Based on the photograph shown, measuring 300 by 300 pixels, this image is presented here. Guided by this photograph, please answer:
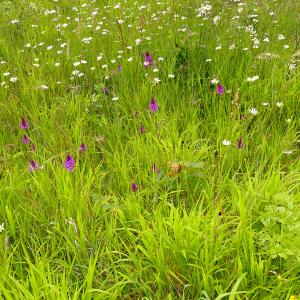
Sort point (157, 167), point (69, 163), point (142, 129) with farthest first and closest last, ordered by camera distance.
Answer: point (142, 129) → point (157, 167) → point (69, 163)

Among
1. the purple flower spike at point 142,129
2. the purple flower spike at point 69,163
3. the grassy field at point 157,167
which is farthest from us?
the purple flower spike at point 142,129

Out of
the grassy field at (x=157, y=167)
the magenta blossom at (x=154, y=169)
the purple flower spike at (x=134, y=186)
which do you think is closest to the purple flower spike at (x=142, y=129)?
the grassy field at (x=157, y=167)

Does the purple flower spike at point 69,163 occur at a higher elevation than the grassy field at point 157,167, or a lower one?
higher

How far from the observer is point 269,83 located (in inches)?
117

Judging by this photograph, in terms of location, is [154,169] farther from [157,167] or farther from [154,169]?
[157,167]

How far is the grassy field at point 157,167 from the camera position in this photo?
1732 mm

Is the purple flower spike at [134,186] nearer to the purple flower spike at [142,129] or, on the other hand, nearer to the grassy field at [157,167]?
the grassy field at [157,167]

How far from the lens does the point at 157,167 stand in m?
2.32

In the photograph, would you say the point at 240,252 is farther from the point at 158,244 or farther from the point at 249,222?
the point at 158,244

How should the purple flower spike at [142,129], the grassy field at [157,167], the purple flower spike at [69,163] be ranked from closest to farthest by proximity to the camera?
the grassy field at [157,167] → the purple flower spike at [69,163] → the purple flower spike at [142,129]

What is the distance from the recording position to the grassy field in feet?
5.68

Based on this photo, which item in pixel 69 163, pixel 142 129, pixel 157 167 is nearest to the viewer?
pixel 69 163

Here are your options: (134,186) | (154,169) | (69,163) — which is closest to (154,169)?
(154,169)

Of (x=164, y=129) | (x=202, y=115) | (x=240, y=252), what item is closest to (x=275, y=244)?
(x=240, y=252)
